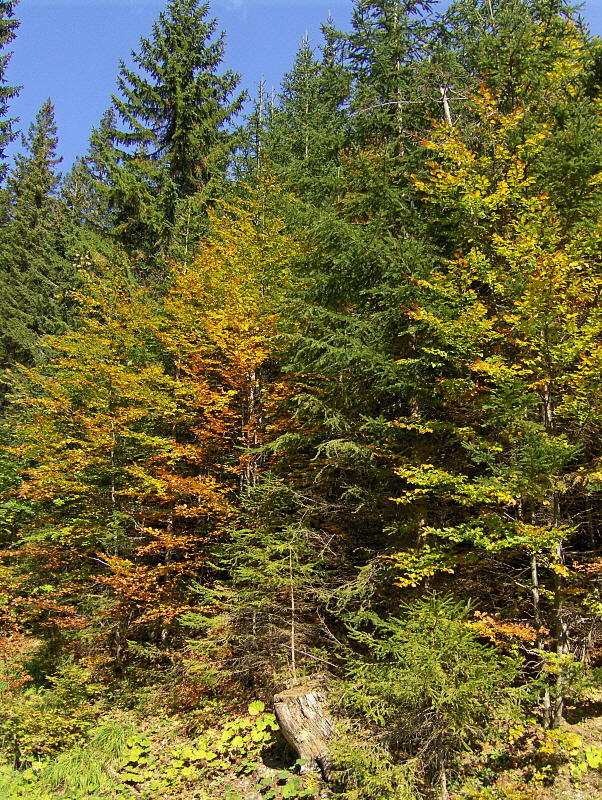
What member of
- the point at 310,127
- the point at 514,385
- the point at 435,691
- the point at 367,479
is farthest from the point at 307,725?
the point at 310,127

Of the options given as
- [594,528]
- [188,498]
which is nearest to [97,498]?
[188,498]

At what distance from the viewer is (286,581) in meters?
7.88

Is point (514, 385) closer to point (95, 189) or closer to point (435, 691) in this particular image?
point (435, 691)

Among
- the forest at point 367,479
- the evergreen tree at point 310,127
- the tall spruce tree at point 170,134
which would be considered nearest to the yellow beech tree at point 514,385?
the forest at point 367,479

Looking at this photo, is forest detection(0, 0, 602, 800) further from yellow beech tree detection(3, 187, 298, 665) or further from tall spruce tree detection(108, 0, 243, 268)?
tall spruce tree detection(108, 0, 243, 268)

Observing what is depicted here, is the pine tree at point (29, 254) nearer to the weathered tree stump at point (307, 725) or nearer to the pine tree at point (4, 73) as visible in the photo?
the pine tree at point (4, 73)

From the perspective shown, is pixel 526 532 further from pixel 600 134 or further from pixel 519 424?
pixel 600 134

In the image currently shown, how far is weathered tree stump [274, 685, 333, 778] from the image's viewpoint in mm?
6832

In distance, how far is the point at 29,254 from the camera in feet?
92.3

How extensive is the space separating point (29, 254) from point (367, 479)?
2692 centimetres

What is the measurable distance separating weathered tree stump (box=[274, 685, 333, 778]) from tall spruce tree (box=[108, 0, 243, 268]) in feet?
42.3

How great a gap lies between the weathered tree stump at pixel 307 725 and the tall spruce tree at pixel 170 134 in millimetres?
12906

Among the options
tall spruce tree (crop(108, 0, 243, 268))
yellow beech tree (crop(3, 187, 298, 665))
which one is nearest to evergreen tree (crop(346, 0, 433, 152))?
yellow beech tree (crop(3, 187, 298, 665))

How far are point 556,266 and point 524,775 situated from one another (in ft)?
20.2
